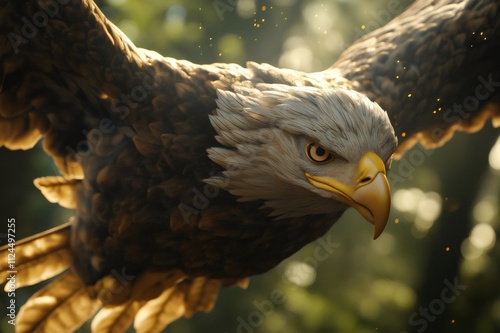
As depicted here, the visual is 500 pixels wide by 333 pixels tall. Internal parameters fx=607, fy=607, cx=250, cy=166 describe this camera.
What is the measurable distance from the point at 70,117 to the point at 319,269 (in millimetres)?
961

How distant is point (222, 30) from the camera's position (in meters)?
1.56

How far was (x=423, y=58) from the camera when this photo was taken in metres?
1.54

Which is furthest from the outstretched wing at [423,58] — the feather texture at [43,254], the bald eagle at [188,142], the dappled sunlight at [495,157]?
the feather texture at [43,254]

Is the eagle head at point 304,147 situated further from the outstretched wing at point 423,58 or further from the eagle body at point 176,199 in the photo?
the outstretched wing at point 423,58

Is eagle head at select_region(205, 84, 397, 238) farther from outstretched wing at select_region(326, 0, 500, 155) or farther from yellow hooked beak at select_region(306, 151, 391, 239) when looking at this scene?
outstretched wing at select_region(326, 0, 500, 155)

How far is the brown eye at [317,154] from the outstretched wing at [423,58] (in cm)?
33

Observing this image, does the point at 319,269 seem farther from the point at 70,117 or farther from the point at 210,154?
the point at 70,117

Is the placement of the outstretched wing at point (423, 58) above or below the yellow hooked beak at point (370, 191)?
above

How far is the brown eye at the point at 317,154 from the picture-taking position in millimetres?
1213

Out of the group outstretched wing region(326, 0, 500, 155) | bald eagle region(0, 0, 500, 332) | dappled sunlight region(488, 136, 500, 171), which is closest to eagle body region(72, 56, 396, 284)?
bald eagle region(0, 0, 500, 332)

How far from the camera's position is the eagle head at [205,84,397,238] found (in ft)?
3.91

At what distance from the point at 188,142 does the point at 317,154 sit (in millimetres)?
282

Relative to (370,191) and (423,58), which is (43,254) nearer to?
(370,191)

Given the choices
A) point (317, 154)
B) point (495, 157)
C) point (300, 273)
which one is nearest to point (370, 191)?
point (317, 154)
